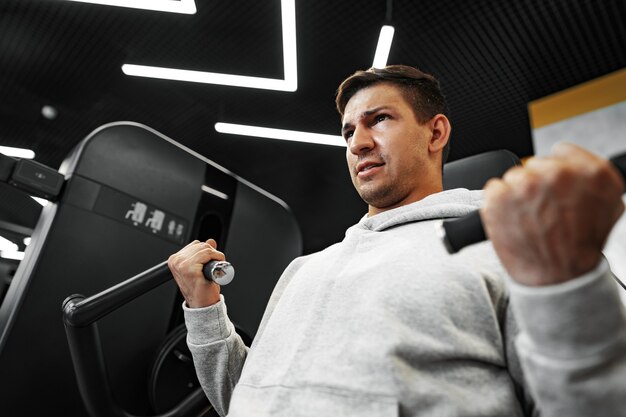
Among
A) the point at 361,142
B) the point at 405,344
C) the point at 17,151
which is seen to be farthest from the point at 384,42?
the point at 17,151

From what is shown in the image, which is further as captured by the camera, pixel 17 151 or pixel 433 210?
pixel 17 151

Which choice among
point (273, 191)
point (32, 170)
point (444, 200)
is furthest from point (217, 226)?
point (273, 191)

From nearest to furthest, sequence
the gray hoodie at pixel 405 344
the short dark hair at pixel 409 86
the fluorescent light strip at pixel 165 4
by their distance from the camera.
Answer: the gray hoodie at pixel 405 344
the short dark hair at pixel 409 86
the fluorescent light strip at pixel 165 4

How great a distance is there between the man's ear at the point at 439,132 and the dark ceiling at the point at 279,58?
2018 mm

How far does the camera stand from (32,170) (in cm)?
151

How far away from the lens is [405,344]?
749mm

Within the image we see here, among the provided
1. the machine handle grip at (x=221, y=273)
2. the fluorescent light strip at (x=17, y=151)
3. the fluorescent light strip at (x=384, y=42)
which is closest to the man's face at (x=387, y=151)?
the machine handle grip at (x=221, y=273)

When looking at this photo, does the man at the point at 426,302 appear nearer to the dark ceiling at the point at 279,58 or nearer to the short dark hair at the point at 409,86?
the short dark hair at the point at 409,86

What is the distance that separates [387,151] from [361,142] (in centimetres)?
9

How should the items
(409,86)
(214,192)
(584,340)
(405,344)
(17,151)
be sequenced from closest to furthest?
(584,340) → (405,344) → (409,86) → (214,192) → (17,151)

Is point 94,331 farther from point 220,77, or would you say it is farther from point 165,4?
point 220,77

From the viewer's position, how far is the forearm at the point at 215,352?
1.14 meters

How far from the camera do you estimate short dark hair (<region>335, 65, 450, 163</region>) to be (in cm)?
147

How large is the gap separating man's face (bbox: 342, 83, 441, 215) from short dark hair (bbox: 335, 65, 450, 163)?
32 millimetres
